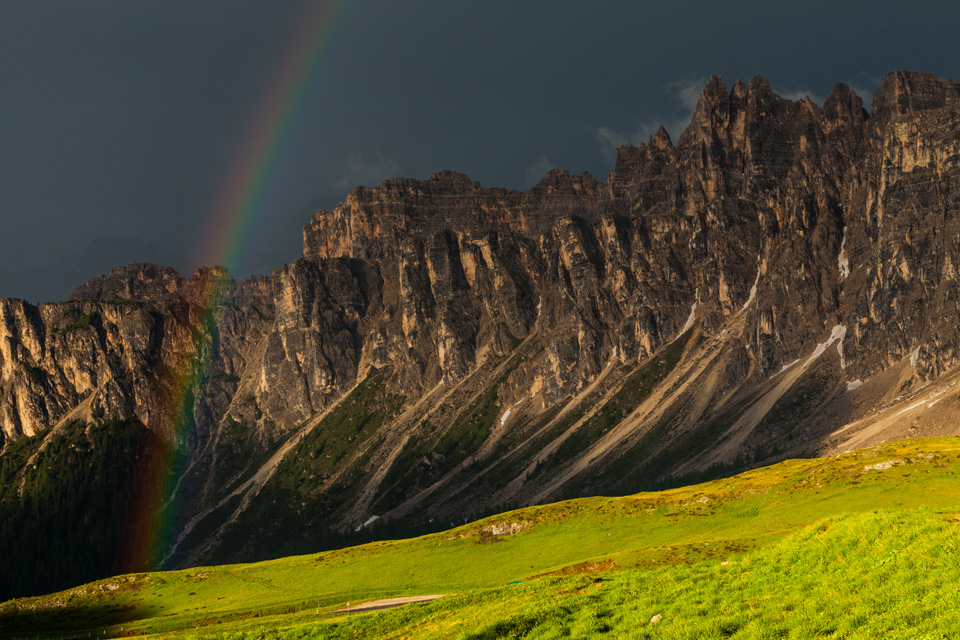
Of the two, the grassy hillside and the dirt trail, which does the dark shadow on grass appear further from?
the dirt trail

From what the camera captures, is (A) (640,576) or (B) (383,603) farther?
(B) (383,603)

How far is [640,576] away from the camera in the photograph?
43844 mm

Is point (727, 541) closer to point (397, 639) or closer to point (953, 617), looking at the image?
point (397, 639)

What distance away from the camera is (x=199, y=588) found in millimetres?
102750

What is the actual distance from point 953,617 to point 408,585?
66.2 metres

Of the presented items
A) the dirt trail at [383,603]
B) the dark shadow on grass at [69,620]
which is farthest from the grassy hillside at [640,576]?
the dirt trail at [383,603]

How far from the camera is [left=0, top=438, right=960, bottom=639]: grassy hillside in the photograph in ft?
102

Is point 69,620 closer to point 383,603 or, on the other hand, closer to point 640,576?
point 383,603

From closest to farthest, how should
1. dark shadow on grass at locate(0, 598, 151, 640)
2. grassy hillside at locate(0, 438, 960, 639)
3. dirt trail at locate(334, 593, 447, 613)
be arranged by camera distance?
grassy hillside at locate(0, 438, 960, 639) → dirt trail at locate(334, 593, 447, 613) → dark shadow on grass at locate(0, 598, 151, 640)

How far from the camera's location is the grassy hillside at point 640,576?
31078mm

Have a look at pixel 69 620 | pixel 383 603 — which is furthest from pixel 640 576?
pixel 69 620

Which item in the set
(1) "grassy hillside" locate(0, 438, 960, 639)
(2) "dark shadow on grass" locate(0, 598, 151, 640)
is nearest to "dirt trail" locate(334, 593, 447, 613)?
(1) "grassy hillside" locate(0, 438, 960, 639)

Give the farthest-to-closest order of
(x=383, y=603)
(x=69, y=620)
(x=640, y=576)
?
(x=69, y=620) < (x=383, y=603) < (x=640, y=576)

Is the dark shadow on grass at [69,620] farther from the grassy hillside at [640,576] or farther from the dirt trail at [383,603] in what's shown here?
the dirt trail at [383,603]
